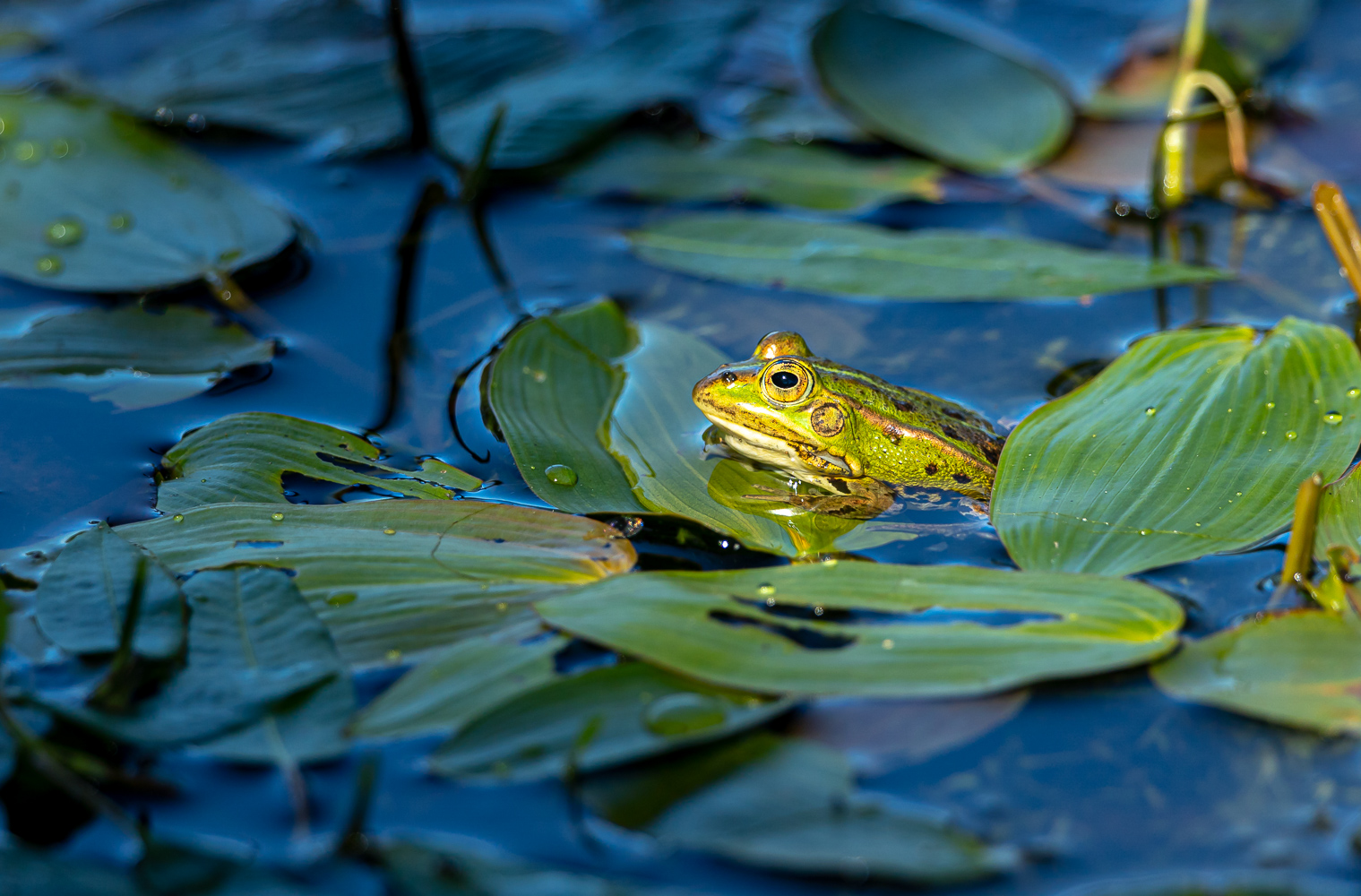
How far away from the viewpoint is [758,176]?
16.1 feet

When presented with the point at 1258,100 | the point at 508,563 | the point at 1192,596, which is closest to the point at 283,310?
the point at 508,563

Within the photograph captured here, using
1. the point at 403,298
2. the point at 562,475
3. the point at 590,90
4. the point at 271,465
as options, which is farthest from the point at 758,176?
the point at 271,465

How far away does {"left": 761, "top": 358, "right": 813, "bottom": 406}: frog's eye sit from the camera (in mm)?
3496

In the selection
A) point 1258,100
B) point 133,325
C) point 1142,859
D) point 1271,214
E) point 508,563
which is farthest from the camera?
point 1258,100

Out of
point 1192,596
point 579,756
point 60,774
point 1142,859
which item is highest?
point 1192,596

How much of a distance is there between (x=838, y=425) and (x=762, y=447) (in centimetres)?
28

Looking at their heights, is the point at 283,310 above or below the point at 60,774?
above

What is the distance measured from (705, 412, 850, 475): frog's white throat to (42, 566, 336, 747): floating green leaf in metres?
1.54

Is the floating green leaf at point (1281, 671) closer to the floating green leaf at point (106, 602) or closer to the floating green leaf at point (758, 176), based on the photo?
the floating green leaf at point (106, 602)

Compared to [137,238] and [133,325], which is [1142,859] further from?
[137,238]

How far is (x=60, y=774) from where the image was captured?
205 cm

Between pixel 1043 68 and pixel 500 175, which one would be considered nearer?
pixel 500 175

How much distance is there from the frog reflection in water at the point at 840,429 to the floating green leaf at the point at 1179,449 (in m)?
A: 0.37

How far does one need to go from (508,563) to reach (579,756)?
2.09 feet
